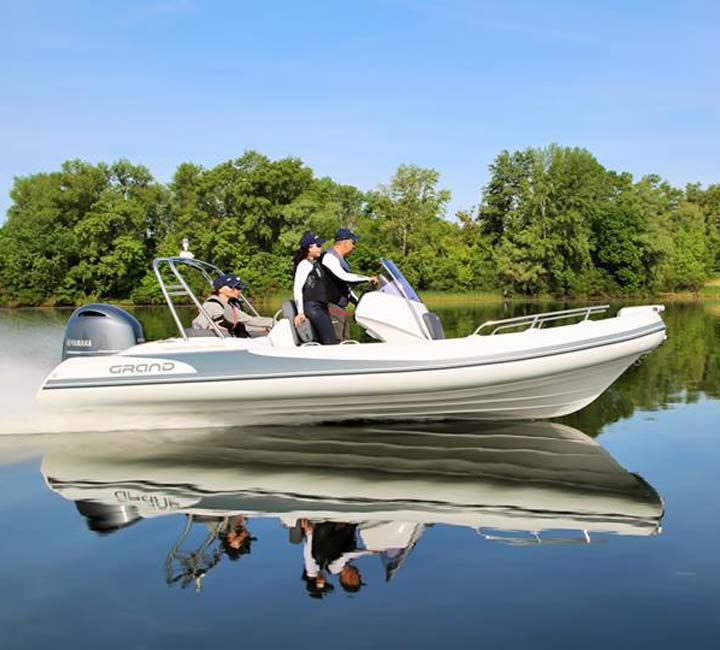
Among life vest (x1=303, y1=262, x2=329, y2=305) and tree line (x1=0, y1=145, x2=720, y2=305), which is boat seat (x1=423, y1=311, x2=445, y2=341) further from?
tree line (x1=0, y1=145, x2=720, y2=305)

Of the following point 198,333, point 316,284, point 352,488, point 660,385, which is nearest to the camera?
point 352,488

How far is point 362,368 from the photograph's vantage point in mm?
6367

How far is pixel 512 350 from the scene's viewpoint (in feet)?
20.8

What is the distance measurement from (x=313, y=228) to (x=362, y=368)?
132ft

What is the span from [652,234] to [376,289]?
48065 millimetres

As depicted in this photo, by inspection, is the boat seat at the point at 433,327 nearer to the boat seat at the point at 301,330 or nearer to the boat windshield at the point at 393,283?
the boat windshield at the point at 393,283

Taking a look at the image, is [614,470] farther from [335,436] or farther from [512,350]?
[335,436]

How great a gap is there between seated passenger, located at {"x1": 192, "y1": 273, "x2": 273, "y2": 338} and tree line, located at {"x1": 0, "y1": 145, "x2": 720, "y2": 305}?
36.6 m

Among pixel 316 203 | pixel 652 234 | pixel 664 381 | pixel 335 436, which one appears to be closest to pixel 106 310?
pixel 335 436

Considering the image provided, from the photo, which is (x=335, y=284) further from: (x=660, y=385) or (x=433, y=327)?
(x=660, y=385)

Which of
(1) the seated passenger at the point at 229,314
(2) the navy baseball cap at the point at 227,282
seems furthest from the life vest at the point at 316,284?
(2) the navy baseball cap at the point at 227,282

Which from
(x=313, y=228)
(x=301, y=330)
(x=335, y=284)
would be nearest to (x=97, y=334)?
(x=301, y=330)

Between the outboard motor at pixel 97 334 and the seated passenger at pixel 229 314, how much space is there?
68 centimetres

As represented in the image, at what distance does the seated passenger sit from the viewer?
7.46m
